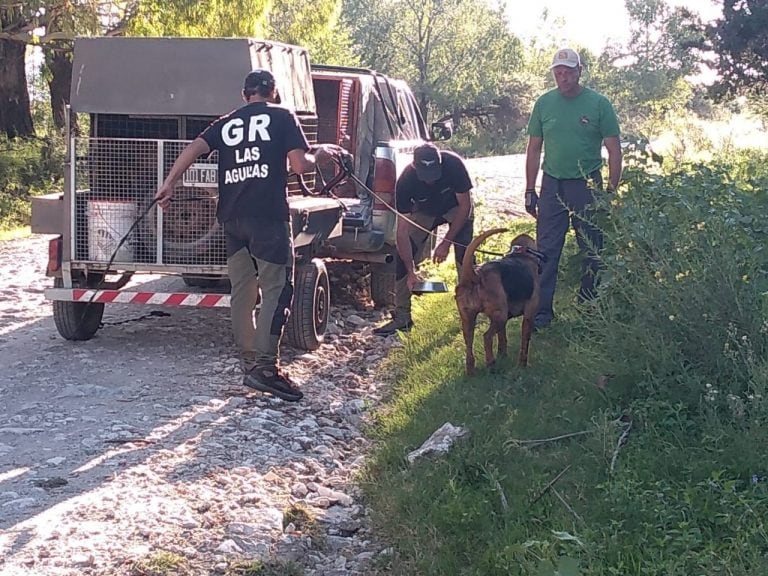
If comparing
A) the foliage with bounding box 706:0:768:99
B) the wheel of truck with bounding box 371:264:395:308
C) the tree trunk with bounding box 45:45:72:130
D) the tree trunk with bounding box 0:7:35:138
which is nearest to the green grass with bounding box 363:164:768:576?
the wheel of truck with bounding box 371:264:395:308

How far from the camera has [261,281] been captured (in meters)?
6.43

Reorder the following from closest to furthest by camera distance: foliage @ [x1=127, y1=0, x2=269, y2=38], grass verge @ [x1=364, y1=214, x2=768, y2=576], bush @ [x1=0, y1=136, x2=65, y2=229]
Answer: grass verge @ [x1=364, y1=214, x2=768, y2=576] → foliage @ [x1=127, y1=0, x2=269, y2=38] → bush @ [x1=0, y1=136, x2=65, y2=229]

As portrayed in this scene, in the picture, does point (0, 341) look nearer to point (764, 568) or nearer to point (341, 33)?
point (764, 568)

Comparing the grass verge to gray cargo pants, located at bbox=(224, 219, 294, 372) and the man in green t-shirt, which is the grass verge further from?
the man in green t-shirt

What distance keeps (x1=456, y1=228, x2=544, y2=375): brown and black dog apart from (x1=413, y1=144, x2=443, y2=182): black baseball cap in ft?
4.98

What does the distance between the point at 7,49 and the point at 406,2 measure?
37.0m

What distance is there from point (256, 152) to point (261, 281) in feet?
2.74

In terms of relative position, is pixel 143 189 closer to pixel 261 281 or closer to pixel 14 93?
pixel 261 281

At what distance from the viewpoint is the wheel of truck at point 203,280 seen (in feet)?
24.2

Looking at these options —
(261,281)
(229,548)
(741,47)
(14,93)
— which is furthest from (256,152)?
(14,93)

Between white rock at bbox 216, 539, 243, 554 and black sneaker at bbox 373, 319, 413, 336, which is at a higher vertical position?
white rock at bbox 216, 539, 243, 554

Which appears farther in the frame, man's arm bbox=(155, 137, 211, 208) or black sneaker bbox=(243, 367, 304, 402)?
black sneaker bbox=(243, 367, 304, 402)

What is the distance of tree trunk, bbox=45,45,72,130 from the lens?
19547 mm

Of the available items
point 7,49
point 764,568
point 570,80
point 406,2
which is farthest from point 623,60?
point 764,568
